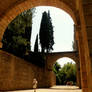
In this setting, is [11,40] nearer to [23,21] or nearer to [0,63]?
[23,21]

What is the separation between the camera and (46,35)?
2031 centimetres

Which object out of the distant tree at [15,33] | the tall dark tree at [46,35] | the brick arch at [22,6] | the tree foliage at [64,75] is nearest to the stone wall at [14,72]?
the distant tree at [15,33]

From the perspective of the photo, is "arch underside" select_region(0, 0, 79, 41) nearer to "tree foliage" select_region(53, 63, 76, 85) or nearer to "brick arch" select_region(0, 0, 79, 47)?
"brick arch" select_region(0, 0, 79, 47)

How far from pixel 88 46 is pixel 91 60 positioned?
17 cm

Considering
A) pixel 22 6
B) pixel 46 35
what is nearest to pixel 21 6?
pixel 22 6

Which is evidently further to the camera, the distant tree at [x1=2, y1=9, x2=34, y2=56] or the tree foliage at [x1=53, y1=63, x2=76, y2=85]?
the tree foliage at [x1=53, y1=63, x2=76, y2=85]

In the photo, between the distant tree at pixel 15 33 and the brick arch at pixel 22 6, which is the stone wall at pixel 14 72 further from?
the brick arch at pixel 22 6

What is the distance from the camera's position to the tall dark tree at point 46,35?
64.9 feet

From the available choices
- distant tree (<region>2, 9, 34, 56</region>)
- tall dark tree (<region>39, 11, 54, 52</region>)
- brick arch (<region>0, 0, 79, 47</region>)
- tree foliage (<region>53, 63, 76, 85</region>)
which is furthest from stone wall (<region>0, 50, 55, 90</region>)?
tree foliage (<region>53, 63, 76, 85</region>)

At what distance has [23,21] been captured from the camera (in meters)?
12.8

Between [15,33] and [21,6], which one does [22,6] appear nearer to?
[21,6]

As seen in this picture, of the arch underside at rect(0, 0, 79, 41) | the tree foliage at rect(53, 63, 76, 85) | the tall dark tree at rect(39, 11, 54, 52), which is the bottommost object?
the tree foliage at rect(53, 63, 76, 85)

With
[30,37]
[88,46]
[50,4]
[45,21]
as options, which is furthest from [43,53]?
[88,46]

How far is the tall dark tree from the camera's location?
64.9ft
